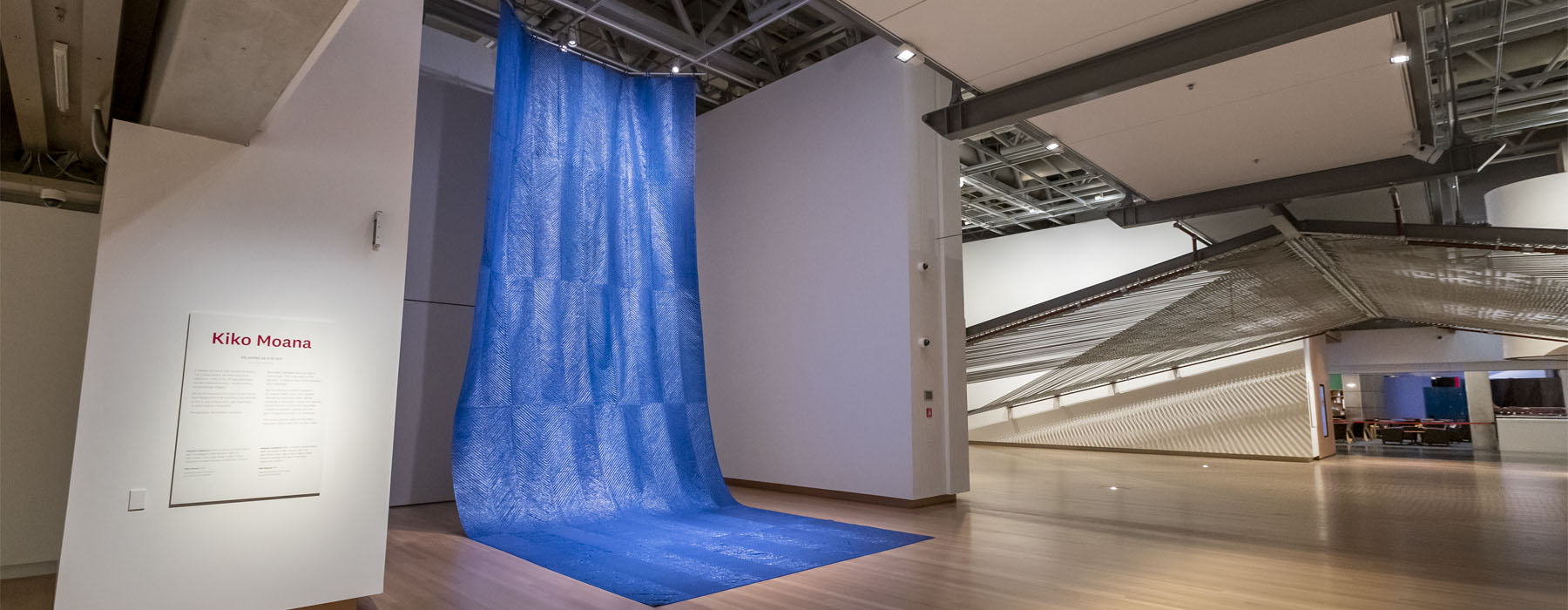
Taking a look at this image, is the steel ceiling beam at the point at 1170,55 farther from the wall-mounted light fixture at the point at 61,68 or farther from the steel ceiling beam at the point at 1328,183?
the wall-mounted light fixture at the point at 61,68

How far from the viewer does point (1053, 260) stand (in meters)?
16.2

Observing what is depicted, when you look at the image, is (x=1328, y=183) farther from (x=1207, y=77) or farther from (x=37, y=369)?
(x=37, y=369)

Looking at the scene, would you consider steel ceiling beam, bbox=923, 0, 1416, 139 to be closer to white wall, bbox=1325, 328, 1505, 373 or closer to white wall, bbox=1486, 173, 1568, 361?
white wall, bbox=1486, 173, 1568, 361

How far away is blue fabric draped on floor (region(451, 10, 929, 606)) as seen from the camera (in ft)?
20.5

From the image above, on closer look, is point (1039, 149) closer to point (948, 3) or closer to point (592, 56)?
point (592, 56)

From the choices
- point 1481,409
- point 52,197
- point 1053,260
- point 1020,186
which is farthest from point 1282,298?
point 1481,409

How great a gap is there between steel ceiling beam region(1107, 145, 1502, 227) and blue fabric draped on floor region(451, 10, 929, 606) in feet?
14.9

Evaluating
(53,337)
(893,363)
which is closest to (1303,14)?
(893,363)

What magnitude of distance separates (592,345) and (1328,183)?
22.4 feet

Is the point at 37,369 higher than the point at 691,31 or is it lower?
lower

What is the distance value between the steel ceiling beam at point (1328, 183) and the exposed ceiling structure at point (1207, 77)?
0.04 meters

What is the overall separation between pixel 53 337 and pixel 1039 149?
11336 millimetres

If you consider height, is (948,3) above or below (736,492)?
above

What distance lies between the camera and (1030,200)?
1463 centimetres
